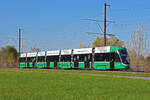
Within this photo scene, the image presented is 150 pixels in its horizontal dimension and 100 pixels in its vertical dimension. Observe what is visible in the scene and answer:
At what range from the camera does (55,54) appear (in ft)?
163

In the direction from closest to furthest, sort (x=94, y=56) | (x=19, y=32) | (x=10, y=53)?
(x=94, y=56) → (x=19, y=32) → (x=10, y=53)

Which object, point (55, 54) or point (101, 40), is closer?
point (55, 54)

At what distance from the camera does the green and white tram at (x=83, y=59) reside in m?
37.0

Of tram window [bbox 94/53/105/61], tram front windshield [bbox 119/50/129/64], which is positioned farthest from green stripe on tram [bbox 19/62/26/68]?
tram front windshield [bbox 119/50/129/64]

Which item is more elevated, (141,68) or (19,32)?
(19,32)

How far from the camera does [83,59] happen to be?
42188mm

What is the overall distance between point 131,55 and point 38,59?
17342 mm

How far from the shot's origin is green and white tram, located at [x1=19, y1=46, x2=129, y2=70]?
1459 inches

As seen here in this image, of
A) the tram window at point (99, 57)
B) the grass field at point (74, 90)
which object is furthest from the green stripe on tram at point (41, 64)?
the grass field at point (74, 90)

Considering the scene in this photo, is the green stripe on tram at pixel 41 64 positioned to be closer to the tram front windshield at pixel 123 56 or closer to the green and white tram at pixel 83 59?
the green and white tram at pixel 83 59

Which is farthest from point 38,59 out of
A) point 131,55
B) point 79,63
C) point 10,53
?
point 10,53

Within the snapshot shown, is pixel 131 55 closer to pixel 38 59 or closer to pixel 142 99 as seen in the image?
pixel 38 59

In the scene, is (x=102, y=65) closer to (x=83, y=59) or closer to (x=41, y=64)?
(x=83, y=59)

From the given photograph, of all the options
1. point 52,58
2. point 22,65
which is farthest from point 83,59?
point 22,65
